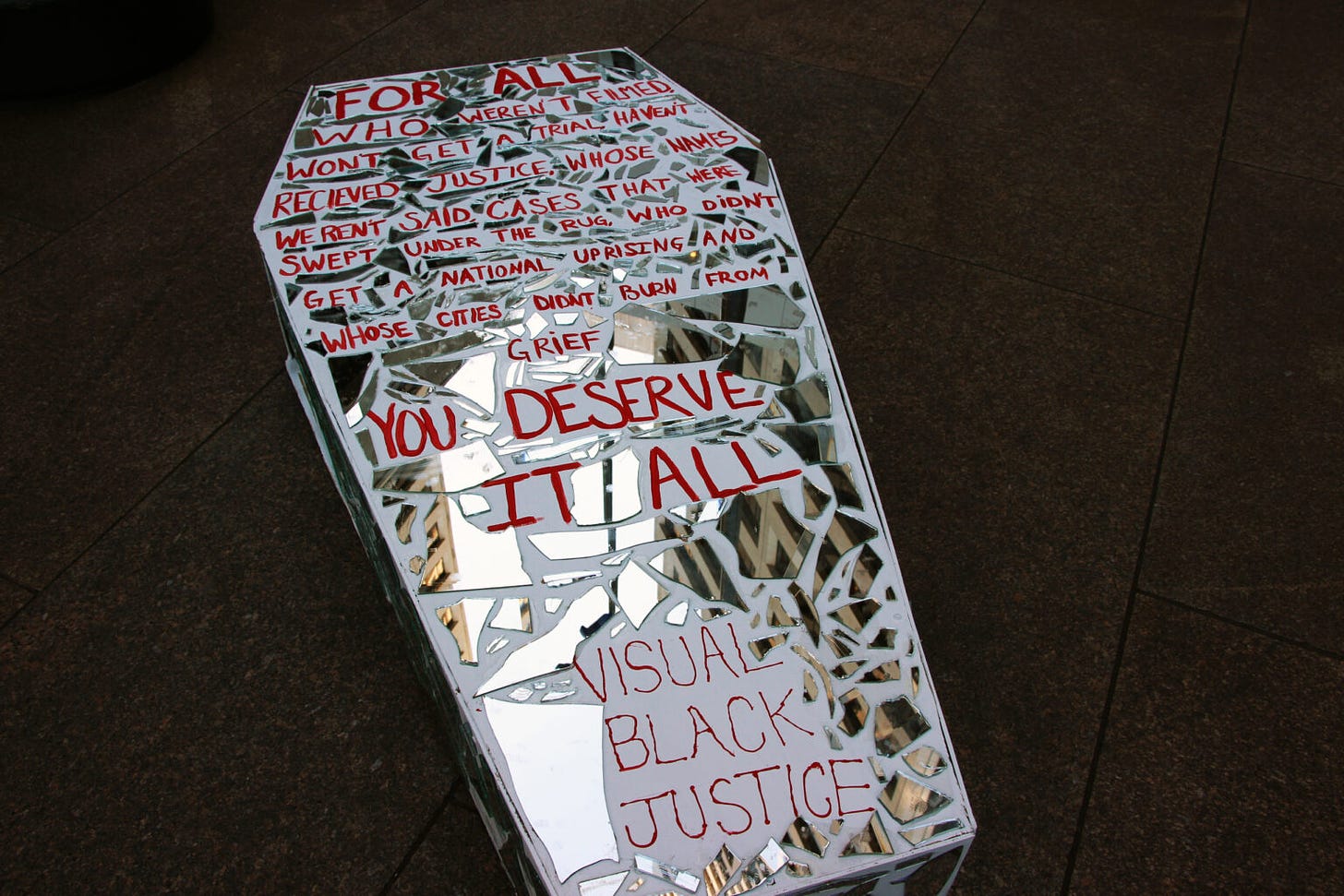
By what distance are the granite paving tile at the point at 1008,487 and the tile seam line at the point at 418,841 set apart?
3.43 ft

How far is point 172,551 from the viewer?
2.32m

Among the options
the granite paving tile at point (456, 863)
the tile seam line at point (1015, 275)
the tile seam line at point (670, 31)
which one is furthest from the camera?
the tile seam line at point (670, 31)

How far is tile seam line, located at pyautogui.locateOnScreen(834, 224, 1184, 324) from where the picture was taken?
3.04 metres

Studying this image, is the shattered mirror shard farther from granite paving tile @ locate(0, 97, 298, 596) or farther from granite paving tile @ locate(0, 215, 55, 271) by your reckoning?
granite paving tile @ locate(0, 215, 55, 271)

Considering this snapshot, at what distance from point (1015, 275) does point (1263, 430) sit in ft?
2.94

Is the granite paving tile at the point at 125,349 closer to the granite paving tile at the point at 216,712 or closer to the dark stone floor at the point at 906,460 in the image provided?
the dark stone floor at the point at 906,460

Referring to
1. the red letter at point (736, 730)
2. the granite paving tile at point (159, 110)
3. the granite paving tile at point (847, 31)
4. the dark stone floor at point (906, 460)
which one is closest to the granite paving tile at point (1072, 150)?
the dark stone floor at point (906, 460)

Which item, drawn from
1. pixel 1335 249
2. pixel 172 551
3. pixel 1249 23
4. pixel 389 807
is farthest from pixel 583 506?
pixel 1249 23

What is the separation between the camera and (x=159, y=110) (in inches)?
148

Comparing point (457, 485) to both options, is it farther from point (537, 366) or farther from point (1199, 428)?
point (1199, 428)

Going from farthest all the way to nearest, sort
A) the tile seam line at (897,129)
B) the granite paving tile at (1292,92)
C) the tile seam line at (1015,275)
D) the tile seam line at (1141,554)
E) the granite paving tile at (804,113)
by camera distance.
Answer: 1. the granite paving tile at (1292,92)
2. the granite paving tile at (804,113)
3. the tile seam line at (897,129)
4. the tile seam line at (1015,275)
5. the tile seam line at (1141,554)

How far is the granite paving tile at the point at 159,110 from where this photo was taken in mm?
3375

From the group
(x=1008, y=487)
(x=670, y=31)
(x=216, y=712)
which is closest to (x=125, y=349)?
(x=216, y=712)

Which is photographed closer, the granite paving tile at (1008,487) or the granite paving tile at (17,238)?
the granite paving tile at (1008,487)
